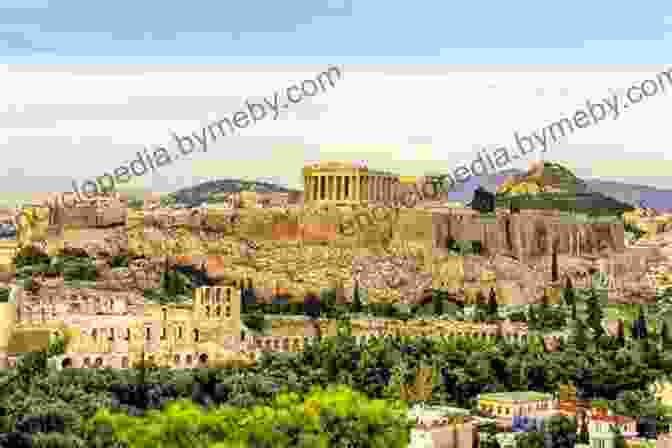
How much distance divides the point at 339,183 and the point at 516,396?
29106 mm

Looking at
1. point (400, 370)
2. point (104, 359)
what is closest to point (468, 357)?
point (400, 370)

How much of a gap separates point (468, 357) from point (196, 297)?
859 cm

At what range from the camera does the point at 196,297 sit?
148ft

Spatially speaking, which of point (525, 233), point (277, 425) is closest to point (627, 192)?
point (525, 233)

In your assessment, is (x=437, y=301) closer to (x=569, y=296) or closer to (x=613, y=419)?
(x=569, y=296)

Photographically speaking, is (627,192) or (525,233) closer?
(525,233)

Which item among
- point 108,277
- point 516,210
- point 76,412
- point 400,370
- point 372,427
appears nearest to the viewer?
point 372,427

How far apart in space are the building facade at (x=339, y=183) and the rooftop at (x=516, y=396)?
88.5ft

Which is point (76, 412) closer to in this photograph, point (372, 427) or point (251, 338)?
point (372, 427)

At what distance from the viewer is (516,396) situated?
126 feet

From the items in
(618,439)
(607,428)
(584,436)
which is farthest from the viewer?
(607,428)

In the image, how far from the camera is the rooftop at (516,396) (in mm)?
37875

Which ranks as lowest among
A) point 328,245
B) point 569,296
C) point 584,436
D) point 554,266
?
point 584,436

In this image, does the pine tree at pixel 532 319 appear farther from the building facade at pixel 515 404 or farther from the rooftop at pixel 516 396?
the building facade at pixel 515 404
